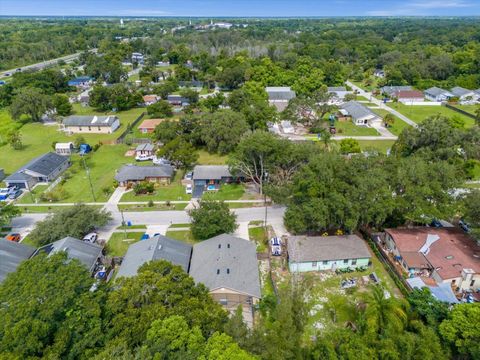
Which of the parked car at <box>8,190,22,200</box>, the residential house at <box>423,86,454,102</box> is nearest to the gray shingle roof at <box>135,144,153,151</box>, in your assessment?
the parked car at <box>8,190,22,200</box>

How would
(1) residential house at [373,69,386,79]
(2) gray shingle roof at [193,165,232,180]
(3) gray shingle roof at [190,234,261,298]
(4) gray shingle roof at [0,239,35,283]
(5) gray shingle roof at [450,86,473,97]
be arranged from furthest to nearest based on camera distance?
(1) residential house at [373,69,386,79]
(5) gray shingle roof at [450,86,473,97]
(2) gray shingle roof at [193,165,232,180]
(4) gray shingle roof at [0,239,35,283]
(3) gray shingle roof at [190,234,261,298]

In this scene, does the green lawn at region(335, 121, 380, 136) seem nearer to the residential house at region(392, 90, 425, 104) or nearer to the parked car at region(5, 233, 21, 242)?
the residential house at region(392, 90, 425, 104)

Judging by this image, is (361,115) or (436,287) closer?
(436,287)

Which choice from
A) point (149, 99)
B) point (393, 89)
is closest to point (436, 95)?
point (393, 89)

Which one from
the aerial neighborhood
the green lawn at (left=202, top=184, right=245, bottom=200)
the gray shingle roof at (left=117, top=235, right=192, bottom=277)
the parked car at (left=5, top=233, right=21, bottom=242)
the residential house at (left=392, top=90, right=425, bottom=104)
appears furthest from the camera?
the residential house at (left=392, top=90, right=425, bottom=104)

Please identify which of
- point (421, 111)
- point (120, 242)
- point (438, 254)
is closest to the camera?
point (438, 254)

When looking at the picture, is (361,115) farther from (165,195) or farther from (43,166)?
(43,166)

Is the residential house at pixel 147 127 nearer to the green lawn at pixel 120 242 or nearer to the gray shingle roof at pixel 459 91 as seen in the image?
the green lawn at pixel 120 242
